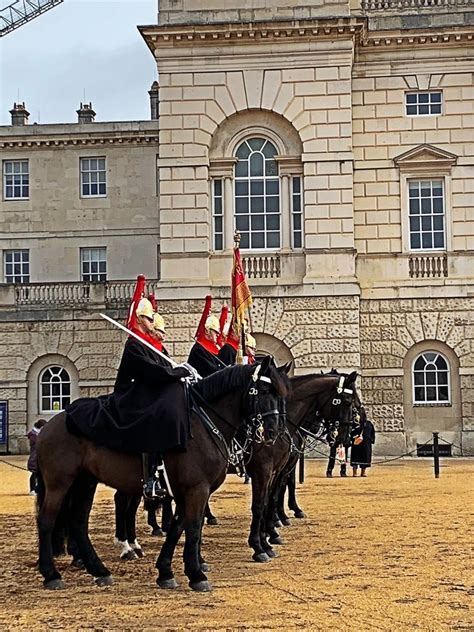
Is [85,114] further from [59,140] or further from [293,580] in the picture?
[293,580]

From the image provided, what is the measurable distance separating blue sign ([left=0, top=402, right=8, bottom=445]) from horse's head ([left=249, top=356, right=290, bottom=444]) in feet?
75.3

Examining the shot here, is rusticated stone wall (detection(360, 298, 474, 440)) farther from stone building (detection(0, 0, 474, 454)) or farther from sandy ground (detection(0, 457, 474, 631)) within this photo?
sandy ground (detection(0, 457, 474, 631))

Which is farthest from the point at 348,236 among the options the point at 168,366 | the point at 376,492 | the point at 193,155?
the point at 168,366

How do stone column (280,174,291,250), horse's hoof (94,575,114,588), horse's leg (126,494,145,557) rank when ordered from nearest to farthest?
horse's hoof (94,575,114,588) < horse's leg (126,494,145,557) < stone column (280,174,291,250)

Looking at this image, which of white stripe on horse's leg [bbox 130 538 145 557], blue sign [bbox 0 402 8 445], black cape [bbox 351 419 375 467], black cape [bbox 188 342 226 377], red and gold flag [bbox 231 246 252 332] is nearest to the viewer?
white stripe on horse's leg [bbox 130 538 145 557]

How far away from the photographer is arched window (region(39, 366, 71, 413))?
32.8 meters

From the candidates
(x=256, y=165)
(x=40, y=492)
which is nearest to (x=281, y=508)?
(x=40, y=492)

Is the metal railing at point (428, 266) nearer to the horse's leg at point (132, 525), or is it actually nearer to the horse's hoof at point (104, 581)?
the horse's leg at point (132, 525)

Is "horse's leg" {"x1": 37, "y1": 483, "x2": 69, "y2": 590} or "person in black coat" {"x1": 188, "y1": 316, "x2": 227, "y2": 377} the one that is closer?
"horse's leg" {"x1": 37, "y1": 483, "x2": 69, "y2": 590}

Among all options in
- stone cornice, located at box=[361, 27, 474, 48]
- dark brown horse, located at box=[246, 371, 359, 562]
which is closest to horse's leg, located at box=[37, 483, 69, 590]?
dark brown horse, located at box=[246, 371, 359, 562]

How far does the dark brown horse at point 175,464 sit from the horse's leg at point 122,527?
124cm

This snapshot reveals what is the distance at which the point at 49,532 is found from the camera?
34.6 ft

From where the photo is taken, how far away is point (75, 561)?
38.3ft

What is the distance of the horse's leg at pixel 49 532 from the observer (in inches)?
408
